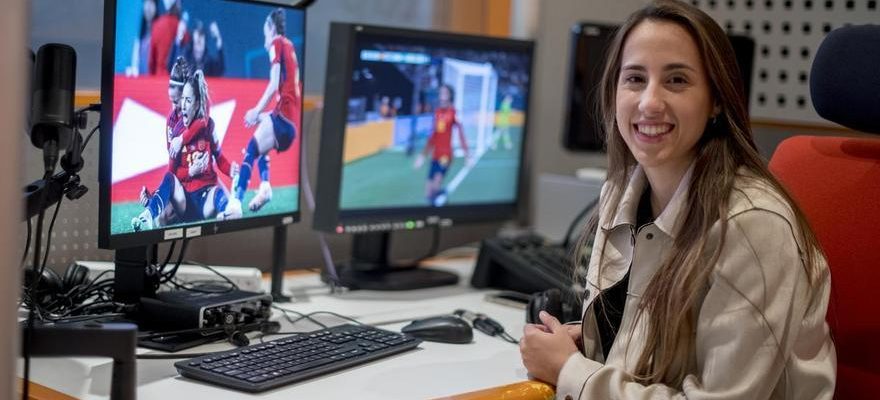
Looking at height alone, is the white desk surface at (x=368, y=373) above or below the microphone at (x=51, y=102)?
below

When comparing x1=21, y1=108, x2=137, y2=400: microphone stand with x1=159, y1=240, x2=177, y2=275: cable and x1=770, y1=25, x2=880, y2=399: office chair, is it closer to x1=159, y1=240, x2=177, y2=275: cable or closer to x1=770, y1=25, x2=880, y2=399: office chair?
x1=159, y1=240, x2=177, y2=275: cable

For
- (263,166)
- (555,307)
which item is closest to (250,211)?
(263,166)

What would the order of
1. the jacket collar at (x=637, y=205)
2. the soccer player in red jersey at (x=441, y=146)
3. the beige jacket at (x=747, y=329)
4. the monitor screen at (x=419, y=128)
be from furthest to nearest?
the soccer player in red jersey at (x=441, y=146) → the monitor screen at (x=419, y=128) → the jacket collar at (x=637, y=205) → the beige jacket at (x=747, y=329)

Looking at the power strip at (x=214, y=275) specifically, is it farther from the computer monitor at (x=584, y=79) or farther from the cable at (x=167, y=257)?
the computer monitor at (x=584, y=79)

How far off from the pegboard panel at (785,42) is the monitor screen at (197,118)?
1.05 m

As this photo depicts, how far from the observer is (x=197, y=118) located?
1750mm

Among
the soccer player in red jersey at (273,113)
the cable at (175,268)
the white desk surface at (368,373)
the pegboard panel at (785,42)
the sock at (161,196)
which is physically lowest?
the white desk surface at (368,373)

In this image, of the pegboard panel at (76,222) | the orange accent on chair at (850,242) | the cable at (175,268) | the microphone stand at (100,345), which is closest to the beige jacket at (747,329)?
the orange accent on chair at (850,242)

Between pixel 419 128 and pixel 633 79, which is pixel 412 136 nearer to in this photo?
pixel 419 128

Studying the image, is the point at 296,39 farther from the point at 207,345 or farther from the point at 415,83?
the point at 207,345

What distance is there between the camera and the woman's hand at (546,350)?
5.18 ft

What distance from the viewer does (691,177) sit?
5.18 ft

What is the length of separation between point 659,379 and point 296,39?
894mm

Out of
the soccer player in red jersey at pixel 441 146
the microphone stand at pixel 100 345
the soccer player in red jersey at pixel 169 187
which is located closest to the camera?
the microphone stand at pixel 100 345
